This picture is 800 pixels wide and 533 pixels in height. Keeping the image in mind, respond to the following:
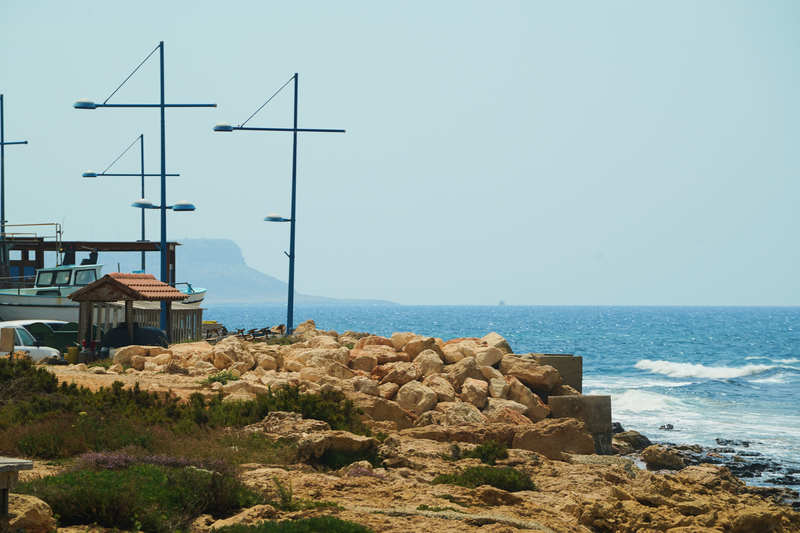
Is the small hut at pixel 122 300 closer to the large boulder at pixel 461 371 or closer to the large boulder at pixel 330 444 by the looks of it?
the large boulder at pixel 461 371

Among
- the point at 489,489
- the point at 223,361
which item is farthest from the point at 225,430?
the point at 223,361

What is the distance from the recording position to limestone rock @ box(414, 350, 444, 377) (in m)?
22.5

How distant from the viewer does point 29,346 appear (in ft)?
84.7

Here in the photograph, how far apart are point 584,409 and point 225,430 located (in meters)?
10.2

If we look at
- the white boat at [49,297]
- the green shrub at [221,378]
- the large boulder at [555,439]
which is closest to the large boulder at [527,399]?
the large boulder at [555,439]

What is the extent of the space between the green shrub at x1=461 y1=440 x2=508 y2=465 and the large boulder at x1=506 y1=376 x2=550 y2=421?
20.2 ft

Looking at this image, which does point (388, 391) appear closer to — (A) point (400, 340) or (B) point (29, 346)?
(A) point (400, 340)

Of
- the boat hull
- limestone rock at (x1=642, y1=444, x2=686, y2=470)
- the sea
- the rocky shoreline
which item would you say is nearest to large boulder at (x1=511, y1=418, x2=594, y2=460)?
the rocky shoreline

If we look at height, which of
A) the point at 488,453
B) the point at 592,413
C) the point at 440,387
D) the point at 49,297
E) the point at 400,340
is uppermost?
the point at 49,297

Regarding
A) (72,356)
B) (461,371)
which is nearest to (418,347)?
(461,371)

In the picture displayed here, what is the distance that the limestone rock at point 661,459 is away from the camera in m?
22.0

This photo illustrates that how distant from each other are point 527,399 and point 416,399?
11.8 ft

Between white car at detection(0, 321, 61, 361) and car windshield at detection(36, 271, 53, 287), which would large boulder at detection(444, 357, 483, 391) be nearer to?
white car at detection(0, 321, 61, 361)

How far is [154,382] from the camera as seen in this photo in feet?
63.9
